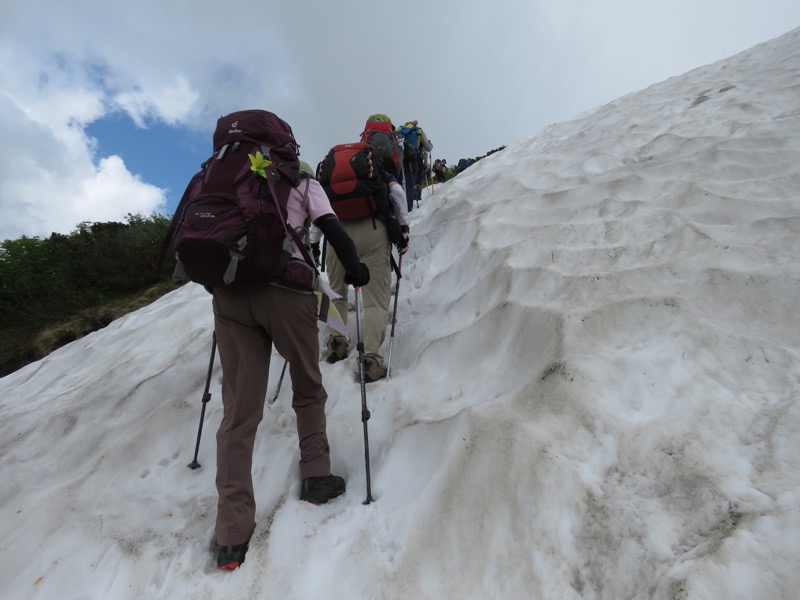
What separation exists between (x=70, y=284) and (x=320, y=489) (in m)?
11.0

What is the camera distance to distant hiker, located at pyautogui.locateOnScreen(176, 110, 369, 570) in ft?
8.32

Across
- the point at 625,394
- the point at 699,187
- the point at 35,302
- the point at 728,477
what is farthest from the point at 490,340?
the point at 35,302

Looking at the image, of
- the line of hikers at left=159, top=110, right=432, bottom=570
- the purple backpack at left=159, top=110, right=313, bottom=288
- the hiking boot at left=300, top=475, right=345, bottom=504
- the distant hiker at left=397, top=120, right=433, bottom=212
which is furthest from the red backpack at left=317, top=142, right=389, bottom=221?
the distant hiker at left=397, top=120, right=433, bottom=212

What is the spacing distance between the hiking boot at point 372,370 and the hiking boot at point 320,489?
1239 millimetres

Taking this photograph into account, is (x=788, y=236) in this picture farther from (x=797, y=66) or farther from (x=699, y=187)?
(x=797, y=66)

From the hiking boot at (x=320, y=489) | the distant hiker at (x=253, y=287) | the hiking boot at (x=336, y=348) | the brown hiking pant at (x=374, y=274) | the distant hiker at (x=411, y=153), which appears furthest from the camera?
the distant hiker at (x=411, y=153)

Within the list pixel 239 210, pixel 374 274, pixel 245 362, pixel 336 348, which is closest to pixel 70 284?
pixel 336 348

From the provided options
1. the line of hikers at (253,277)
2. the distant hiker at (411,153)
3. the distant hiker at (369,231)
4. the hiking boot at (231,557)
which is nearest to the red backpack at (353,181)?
the distant hiker at (369,231)

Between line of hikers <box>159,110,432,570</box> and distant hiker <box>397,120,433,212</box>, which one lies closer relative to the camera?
line of hikers <box>159,110,432,570</box>

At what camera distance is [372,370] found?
4180mm

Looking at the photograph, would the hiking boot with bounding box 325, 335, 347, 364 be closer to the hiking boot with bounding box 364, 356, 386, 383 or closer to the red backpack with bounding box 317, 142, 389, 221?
the hiking boot with bounding box 364, 356, 386, 383

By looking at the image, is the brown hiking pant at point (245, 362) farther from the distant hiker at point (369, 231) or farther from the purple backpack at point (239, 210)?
the distant hiker at point (369, 231)

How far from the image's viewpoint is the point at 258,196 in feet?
8.34

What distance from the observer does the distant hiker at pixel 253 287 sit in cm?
254
